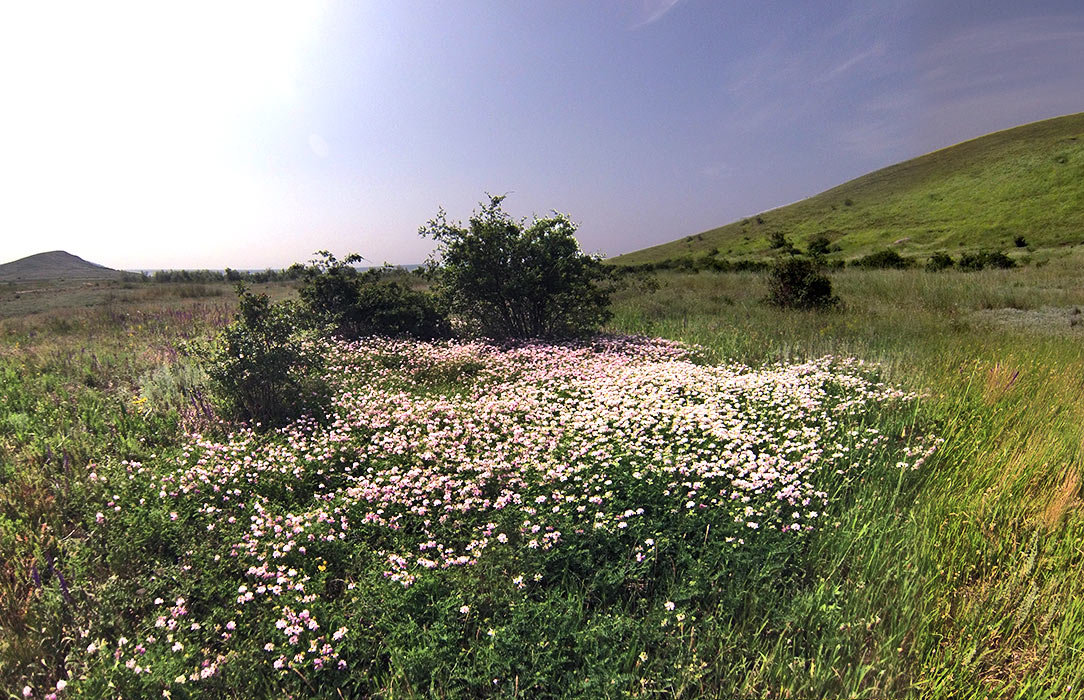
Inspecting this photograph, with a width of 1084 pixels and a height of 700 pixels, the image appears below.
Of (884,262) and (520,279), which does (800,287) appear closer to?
(520,279)

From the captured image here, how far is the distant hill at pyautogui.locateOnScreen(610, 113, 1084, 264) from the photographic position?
138 ft

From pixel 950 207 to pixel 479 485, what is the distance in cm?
6826

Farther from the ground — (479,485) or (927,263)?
(927,263)

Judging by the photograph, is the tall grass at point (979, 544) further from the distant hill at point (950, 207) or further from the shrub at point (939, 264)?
the distant hill at point (950, 207)

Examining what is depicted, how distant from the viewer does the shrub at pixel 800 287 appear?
44.2 ft

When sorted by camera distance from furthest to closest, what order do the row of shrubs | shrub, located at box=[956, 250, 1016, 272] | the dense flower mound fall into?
the row of shrubs < shrub, located at box=[956, 250, 1016, 272] < the dense flower mound

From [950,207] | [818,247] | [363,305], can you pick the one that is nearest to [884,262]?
[818,247]

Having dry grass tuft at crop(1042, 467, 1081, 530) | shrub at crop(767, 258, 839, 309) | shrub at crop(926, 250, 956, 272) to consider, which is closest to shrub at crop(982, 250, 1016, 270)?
shrub at crop(926, 250, 956, 272)

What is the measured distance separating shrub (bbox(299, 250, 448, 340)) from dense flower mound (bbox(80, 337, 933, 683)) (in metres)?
4.53

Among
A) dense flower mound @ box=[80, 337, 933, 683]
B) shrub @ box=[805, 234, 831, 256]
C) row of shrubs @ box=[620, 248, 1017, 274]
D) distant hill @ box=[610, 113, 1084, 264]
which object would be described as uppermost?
distant hill @ box=[610, 113, 1084, 264]

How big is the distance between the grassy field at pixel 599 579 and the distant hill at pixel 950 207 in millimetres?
41918

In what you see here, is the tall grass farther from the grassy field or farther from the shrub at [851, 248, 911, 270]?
the shrub at [851, 248, 911, 270]

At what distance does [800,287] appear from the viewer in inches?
540

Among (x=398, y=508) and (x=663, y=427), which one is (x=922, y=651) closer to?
(x=663, y=427)
